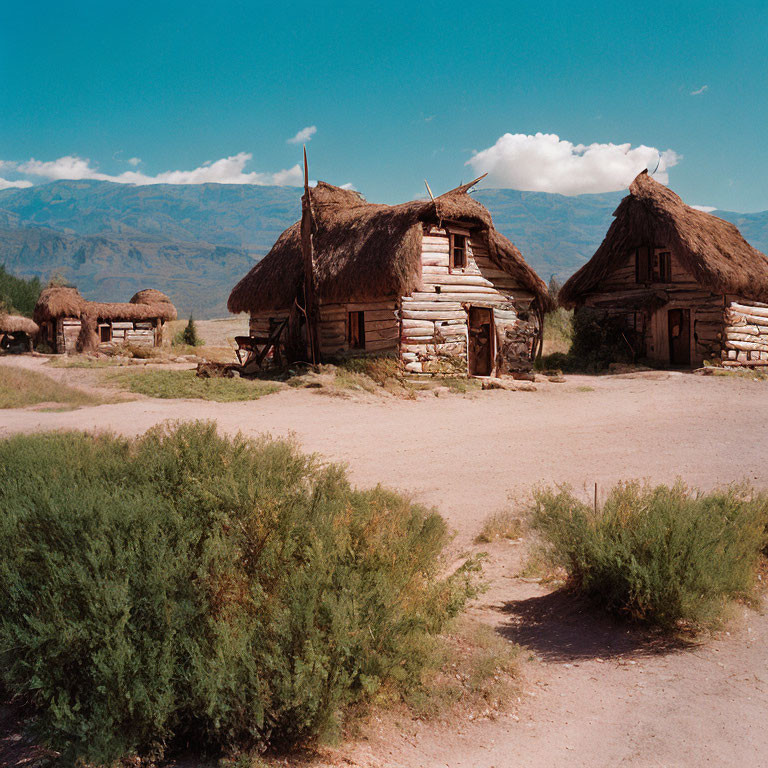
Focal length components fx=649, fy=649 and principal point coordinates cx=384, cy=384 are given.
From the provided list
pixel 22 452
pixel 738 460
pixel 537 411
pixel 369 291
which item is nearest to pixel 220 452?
pixel 22 452

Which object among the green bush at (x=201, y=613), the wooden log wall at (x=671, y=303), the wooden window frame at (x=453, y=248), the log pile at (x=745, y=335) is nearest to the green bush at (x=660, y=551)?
the green bush at (x=201, y=613)

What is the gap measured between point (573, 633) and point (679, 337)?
20613mm

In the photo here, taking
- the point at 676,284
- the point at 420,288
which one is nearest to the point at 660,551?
the point at 420,288

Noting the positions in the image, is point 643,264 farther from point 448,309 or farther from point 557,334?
point 448,309

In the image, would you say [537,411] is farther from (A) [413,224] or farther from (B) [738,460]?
(A) [413,224]

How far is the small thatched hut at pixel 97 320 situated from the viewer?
30.7 metres

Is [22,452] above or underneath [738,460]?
above

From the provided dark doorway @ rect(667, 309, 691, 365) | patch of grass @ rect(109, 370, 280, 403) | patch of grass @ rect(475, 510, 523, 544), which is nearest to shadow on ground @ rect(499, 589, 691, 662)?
patch of grass @ rect(475, 510, 523, 544)

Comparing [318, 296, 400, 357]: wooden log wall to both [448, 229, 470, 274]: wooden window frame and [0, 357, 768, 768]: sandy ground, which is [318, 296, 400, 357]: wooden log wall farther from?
[0, 357, 768, 768]: sandy ground

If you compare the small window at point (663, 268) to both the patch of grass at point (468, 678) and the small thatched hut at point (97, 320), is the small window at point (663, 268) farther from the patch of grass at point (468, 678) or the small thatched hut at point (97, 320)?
the small thatched hut at point (97, 320)

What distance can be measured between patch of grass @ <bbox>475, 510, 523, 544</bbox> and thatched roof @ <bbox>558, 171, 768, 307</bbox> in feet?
54.3

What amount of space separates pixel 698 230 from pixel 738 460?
1550 cm

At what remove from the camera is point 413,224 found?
54.3 feet

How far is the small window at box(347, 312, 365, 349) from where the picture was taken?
18.0 metres
